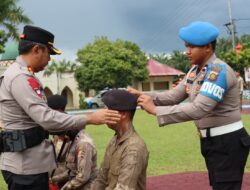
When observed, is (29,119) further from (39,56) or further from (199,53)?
(199,53)

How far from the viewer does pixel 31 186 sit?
3.39m

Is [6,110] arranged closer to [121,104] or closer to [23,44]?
[23,44]

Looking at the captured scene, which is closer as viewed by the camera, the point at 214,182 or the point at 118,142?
the point at 118,142

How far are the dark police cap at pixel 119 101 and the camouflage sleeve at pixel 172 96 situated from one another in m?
0.86

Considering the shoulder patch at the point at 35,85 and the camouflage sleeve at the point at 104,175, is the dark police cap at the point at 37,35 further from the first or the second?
the camouflage sleeve at the point at 104,175

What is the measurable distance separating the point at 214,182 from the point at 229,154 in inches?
9.9

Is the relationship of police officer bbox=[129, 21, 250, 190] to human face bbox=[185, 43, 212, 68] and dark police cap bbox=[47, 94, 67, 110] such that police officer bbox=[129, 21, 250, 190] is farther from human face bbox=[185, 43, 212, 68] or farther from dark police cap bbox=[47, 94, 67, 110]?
dark police cap bbox=[47, 94, 67, 110]

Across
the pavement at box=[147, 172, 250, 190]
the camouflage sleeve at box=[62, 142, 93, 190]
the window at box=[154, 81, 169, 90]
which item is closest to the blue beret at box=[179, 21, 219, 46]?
the camouflage sleeve at box=[62, 142, 93, 190]

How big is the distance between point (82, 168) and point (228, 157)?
136cm

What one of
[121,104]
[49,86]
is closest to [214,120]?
[121,104]

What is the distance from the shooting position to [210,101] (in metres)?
3.28

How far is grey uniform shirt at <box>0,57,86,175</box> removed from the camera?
322 centimetres

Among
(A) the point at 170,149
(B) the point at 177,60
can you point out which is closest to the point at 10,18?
(A) the point at 170,149

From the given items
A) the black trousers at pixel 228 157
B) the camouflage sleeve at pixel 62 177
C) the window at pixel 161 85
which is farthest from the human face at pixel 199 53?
the window at pixel 161 85
